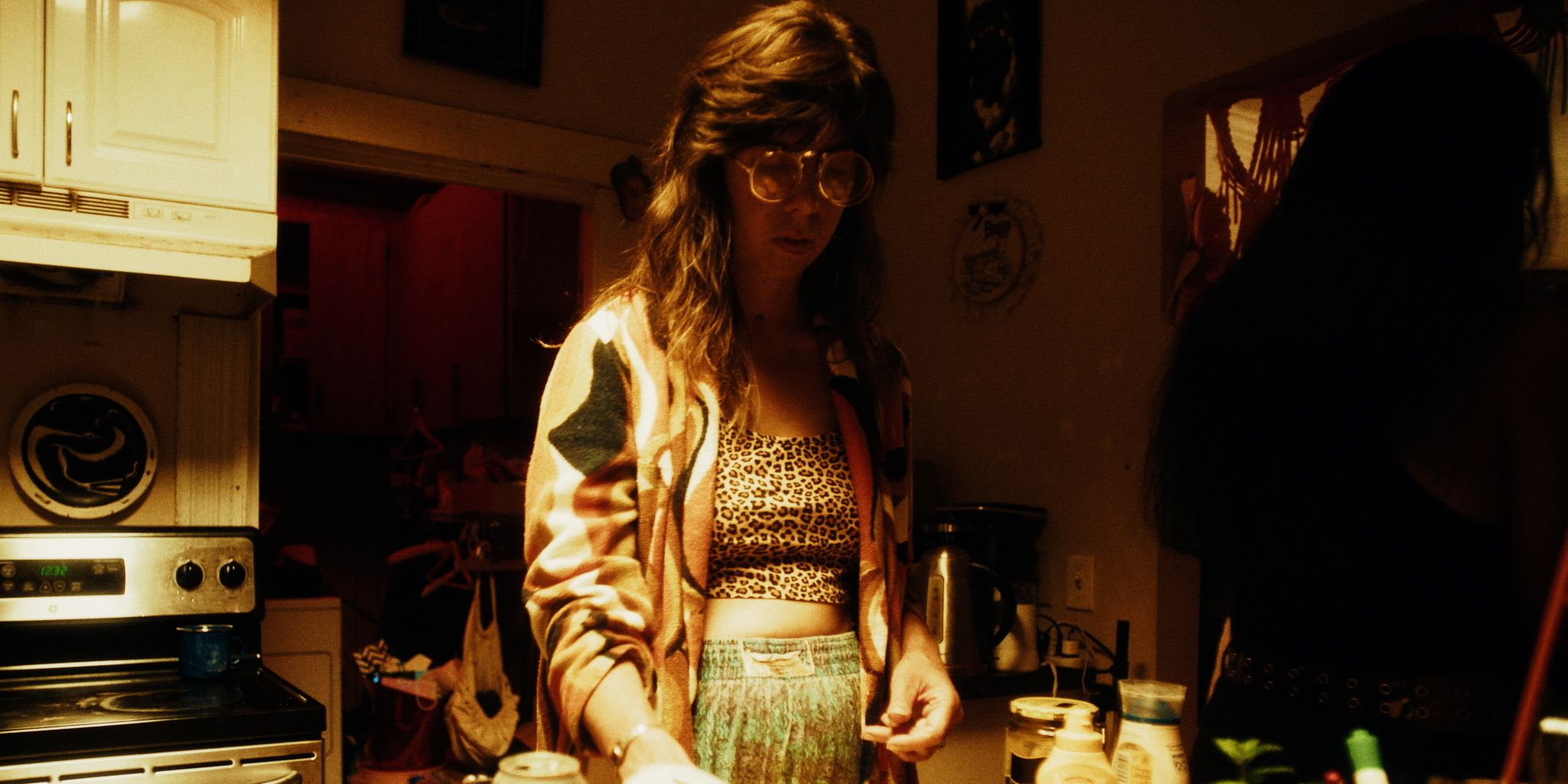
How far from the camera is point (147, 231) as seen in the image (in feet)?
6.12

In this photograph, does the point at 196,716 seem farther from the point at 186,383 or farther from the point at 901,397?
the point at 901,397

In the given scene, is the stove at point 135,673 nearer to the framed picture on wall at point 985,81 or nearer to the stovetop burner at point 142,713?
the stovetop burner at point 142,713

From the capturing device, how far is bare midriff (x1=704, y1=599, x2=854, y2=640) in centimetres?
99

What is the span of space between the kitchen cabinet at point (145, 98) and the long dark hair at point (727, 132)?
1.27m

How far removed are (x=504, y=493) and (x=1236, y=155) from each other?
258 centimetres

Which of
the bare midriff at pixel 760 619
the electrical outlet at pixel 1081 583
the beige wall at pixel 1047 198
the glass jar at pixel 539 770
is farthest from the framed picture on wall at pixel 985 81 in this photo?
the glass jar at pixel 539 770

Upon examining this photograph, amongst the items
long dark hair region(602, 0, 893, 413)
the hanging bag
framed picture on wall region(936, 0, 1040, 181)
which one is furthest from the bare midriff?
the hanging bag

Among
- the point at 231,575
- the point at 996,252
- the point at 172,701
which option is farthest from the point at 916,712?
the point at 996,252

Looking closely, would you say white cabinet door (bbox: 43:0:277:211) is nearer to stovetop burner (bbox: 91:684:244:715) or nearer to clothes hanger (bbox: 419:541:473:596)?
stovetop burner (bbox: 91:684:244:715)

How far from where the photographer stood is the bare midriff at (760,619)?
99 cm

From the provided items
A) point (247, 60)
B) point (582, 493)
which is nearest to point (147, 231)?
point (247, 60)

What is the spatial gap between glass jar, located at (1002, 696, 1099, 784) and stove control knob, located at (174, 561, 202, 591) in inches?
69.4

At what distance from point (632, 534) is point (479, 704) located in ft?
8.39

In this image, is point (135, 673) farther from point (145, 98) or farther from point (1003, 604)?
point (1003, 604)
